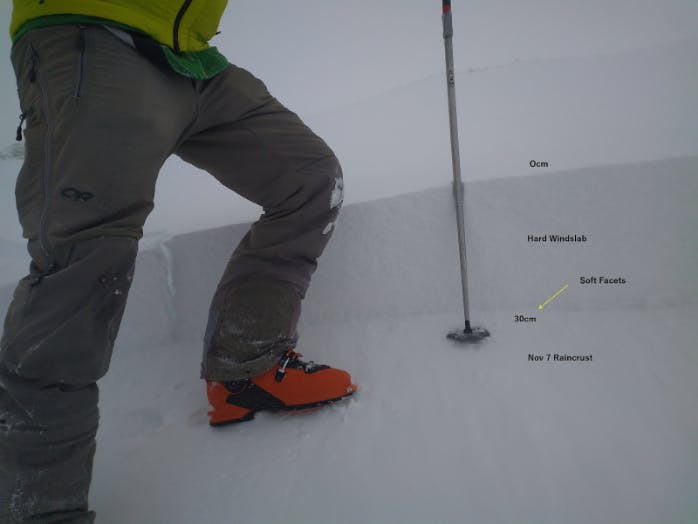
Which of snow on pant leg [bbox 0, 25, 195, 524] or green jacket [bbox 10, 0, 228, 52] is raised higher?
green jacket [bbox 10, 0, 228, 52]

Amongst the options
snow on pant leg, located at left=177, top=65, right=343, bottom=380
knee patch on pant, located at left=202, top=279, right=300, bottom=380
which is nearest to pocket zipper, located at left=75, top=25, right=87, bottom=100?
snow on pant leg, located at left=177, top=65, right=343, bottom=380

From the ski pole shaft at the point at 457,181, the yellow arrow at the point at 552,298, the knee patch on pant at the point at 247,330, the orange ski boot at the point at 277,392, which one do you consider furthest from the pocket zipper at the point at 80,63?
Answer: the yellow arrow at the point at 552,298

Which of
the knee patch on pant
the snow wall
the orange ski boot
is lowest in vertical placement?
the orange ski boot

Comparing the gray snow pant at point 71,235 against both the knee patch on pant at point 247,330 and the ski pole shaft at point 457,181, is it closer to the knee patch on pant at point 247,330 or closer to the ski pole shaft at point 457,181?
the knee patch on pant at point 247,330

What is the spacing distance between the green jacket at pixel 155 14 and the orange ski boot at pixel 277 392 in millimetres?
739

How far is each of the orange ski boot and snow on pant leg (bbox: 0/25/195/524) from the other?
Answer: 31cm

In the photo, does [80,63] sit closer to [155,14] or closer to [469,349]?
[155,14]

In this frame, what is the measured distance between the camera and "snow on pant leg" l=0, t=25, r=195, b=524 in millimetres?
567

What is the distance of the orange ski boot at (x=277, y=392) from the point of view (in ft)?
2.96

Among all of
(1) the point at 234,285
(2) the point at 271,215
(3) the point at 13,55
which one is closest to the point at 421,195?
(2) the point at 271,215

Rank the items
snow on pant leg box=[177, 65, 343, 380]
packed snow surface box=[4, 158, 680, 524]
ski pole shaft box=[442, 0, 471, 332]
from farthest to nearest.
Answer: ski pole shaft box=[442, 0, 471, 332]
snow on pant leg box=[177, 65, 343, 380]
packed snow surface box=[4, 158, 680, 524]

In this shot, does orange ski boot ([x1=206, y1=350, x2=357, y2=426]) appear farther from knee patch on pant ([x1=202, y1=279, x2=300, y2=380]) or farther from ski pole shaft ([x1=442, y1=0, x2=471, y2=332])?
ski pole shaft ([x1=442, y1=0, x2=471, y2=332])

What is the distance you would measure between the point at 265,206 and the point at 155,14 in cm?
48

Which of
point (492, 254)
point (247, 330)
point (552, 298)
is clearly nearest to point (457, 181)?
point (492, 254)
